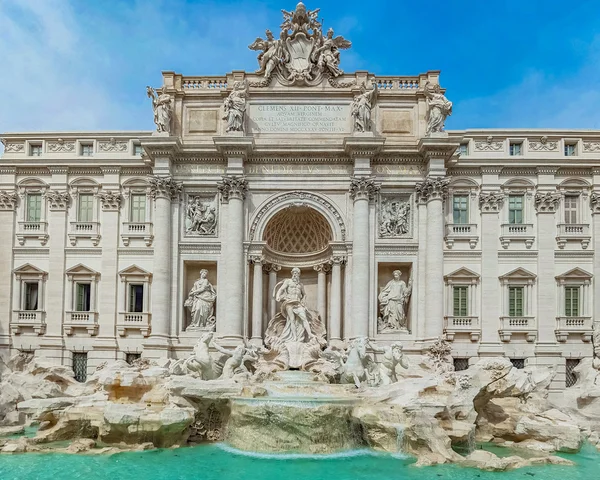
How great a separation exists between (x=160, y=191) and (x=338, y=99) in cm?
880

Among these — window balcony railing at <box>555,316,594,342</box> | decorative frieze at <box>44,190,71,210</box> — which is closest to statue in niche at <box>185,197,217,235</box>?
decorative frieze at <box>44,190,71,210</box>

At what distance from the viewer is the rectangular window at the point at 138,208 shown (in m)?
23.1

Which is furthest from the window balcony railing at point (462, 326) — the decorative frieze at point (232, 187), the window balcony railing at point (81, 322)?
the window balcony railing at point (81, 322)

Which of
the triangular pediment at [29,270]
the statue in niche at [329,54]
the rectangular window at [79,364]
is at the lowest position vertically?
the rectangular window at [79,364]

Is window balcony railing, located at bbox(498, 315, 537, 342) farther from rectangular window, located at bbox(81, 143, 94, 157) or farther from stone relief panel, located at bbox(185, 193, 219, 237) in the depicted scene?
rectangular window, located at bbox(81, 143, 94, 157)

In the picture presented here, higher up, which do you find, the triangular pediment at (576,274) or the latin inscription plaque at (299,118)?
the latin inscription plaque at (299,118)

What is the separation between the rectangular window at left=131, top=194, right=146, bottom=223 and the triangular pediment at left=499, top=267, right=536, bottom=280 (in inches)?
630

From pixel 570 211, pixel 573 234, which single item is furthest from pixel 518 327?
pixel 570 211

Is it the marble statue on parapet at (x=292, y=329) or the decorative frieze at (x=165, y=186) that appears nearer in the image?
the marble statue on parapet at (x=292, y=329)

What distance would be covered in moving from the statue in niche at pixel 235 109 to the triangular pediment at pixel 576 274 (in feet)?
49.6

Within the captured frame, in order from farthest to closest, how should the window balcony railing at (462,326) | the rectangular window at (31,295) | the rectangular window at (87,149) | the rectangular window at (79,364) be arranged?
the rectangular window at (87,149), the rectangular window at (31,295), the rectangular window at (79,364), the window balcony railing at (462,326)

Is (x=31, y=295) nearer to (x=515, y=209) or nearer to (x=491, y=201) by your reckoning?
(x=491, y=201)

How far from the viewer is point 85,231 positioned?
22969 millimetres

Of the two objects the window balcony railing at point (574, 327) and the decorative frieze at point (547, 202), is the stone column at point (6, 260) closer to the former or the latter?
the decorative frieze at point (547, 202)
